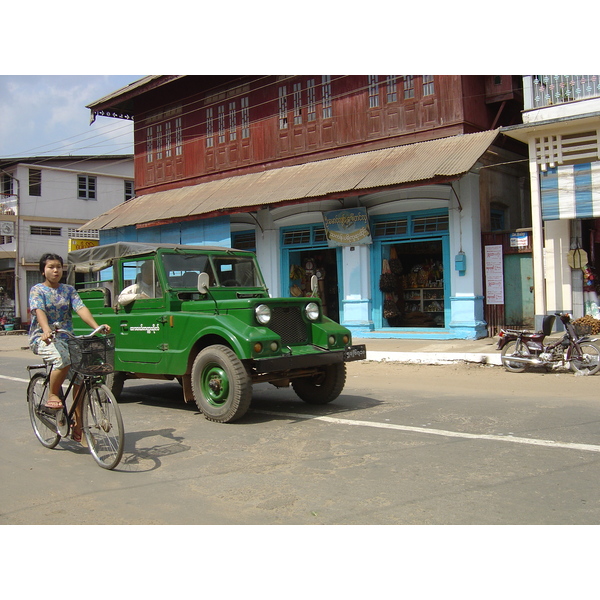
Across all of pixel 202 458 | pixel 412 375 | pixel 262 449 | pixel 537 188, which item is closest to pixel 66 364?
pixel 202 458

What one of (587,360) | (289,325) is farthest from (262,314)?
(587,360)

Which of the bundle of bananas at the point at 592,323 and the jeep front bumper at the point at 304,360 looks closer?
the jeep front bumper at the point at 304,360

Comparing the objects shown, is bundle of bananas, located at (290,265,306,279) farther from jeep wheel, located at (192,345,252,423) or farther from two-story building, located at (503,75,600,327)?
jeep wheel, located at (192,345,252,423)

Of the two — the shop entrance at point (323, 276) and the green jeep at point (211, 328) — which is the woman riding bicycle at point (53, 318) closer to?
the green jeep at point (211, 328)

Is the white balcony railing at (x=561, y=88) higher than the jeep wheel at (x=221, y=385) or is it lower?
higher

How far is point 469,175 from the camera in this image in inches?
575

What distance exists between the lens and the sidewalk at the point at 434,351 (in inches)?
480

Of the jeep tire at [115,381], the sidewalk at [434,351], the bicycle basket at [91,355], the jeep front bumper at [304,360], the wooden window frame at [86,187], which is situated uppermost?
the wooden window frame at [86,187]

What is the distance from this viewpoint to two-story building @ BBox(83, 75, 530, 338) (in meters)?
14.6

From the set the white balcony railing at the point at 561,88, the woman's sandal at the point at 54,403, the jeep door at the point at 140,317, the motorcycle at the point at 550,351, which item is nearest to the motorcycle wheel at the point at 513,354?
the motorcycle at the point at 550,351

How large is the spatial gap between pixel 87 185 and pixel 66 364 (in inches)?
1289

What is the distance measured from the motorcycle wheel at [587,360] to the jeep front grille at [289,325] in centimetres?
537

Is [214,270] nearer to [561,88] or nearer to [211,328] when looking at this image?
[211,328]

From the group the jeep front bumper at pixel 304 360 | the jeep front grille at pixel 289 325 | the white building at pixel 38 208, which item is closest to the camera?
the jeep front bumper at pixel 304 360
